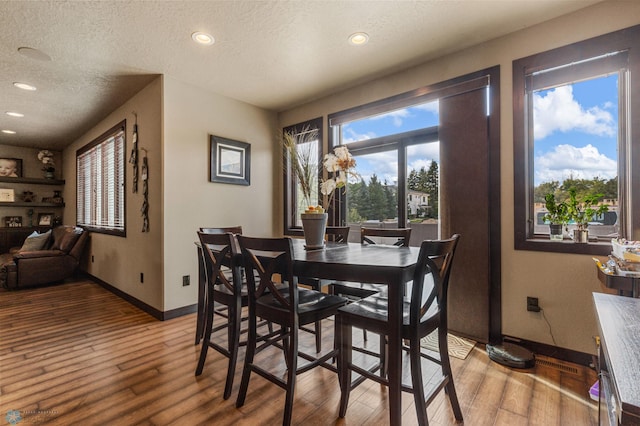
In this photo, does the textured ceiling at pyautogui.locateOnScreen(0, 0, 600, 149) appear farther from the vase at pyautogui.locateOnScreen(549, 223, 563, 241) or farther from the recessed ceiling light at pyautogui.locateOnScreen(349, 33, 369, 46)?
the vase at pyautogui.locateOnScreen(549, 223, 563, 241)

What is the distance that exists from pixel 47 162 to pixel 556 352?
9.09 m

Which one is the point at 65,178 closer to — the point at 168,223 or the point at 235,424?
the point at 168,223

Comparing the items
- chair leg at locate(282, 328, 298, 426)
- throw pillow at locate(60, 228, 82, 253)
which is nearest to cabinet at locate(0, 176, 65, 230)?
throw pillow at locate(60, 228, 82, 253)

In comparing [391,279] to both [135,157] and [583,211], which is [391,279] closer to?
[583,211]

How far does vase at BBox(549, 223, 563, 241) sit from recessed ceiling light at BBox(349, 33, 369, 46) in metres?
2.12

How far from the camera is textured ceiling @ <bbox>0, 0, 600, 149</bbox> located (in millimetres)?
2158

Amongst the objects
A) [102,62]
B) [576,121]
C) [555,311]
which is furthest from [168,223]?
[576,121]

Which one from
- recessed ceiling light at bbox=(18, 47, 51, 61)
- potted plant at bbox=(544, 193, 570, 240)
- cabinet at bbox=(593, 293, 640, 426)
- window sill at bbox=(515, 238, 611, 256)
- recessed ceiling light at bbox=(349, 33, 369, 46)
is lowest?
cabinet at bbox=(593, 293, 640, 426)

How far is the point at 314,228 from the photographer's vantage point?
2.11 meters

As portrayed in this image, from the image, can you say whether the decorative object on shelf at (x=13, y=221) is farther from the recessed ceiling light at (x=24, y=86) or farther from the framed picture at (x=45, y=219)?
the recessed ceiling light at (x=24, y=86)

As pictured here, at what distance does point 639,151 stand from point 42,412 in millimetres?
4000

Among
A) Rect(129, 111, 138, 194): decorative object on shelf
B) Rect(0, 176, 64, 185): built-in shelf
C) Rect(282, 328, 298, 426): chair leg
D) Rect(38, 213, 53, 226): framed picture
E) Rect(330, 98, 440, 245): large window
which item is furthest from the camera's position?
Rect(38, 213, 53, 226): framed picture

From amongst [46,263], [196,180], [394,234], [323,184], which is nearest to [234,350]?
[323,184]

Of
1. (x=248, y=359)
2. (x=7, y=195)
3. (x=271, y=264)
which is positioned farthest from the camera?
(x=7, y=195)
